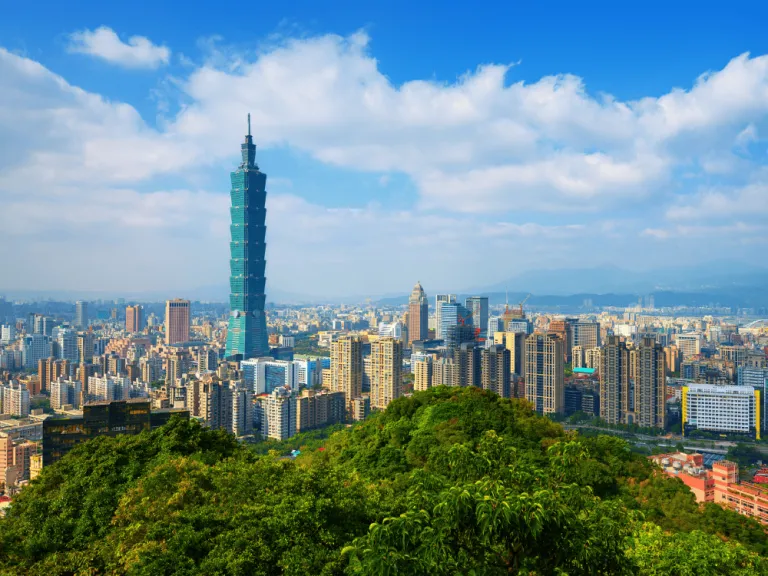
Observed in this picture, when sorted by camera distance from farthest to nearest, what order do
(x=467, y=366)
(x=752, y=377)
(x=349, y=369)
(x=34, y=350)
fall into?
1. (x=34, y=350)
2. (x=349, y=369)
3. (x=467, y=366)
4. (x=752, y=377)

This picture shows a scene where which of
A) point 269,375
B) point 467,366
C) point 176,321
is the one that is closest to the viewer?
point 467,366

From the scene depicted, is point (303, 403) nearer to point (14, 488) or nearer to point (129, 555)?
point (14, 488)

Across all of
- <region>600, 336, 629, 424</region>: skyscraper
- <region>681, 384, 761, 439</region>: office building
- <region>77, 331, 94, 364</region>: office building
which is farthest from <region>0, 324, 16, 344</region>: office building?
<region>681, 384, 761, 439</region>: office building

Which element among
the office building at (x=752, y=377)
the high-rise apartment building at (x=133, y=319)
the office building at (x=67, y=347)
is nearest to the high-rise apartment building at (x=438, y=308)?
the office building at (x=752, y=377)

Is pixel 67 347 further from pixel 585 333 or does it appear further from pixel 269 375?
pixel 585 333

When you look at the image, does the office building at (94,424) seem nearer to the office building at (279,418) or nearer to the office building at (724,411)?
the office building at (279,418)

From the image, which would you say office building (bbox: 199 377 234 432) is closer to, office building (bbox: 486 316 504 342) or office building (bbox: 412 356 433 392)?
office building (bbox: 412 356 433 392)

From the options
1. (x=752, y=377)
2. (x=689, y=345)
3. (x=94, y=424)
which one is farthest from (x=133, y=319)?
(x=752, y=377)
